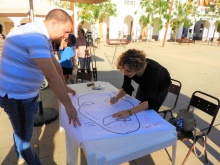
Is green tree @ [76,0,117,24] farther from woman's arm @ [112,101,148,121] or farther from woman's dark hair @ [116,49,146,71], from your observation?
woman's arm @ [112,101,148,121]

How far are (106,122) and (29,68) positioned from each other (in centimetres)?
78

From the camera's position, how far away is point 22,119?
159 cm

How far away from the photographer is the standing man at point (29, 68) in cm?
127

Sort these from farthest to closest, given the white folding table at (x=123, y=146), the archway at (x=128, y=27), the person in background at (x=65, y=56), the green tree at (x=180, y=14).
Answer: the archway at (x=128, y=27) < the green tree at (x=180, y=14) < the person in background at (x=65, y=56) < the white folding table at (x=123, y=146)

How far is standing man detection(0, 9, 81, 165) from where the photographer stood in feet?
4.17

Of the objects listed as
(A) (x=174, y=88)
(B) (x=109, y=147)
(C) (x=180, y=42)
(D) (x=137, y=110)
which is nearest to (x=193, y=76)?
(A) (x=174, y=88)

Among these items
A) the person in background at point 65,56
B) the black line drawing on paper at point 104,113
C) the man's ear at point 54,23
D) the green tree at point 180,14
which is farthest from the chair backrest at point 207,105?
the green tree at point 180,14

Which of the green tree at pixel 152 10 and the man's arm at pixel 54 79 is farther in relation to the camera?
the green tree at pixel 152 10

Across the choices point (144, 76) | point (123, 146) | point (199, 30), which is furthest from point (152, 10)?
point (123, 146)

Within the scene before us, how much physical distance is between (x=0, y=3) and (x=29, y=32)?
2.76m

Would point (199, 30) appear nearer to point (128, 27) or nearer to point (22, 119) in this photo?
point (128, 27)

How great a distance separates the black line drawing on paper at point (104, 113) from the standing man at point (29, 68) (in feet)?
0.77

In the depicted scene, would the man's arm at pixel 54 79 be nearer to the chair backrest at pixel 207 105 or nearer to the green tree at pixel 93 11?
the chair backrest at pixel 207 105

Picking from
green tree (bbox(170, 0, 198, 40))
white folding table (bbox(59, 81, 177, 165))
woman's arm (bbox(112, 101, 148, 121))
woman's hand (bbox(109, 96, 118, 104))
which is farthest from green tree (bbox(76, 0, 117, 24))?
white folding table (bbox(59, 81, 177, 165))
